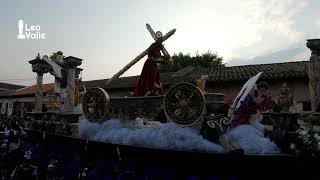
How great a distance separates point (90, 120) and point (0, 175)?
375 centimetres

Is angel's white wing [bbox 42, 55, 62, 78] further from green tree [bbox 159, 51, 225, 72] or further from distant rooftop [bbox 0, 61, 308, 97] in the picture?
green tree [bbox 159, 51, 225, 72]

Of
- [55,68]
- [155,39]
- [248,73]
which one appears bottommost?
[55,68]

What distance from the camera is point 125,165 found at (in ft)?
Answer: 27.2

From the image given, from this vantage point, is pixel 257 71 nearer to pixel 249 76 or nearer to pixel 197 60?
pixel 249 76

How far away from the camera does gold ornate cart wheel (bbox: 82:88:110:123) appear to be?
9.58 meters

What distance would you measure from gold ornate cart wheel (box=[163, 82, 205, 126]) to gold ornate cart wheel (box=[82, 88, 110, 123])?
2.38 meters

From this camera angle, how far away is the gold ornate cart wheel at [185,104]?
24.0 ft

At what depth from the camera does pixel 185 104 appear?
751 cm

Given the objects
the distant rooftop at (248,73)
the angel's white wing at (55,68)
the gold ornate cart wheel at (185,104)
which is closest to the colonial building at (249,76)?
the distant rooftop at (248,73)

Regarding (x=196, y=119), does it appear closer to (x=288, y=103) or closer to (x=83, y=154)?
(x=288, y=103)

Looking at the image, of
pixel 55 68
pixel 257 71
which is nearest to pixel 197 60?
pixel 257 71

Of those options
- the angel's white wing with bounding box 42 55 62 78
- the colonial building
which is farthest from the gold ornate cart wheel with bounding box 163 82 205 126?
the angel's white wing with bounding box 42 55 62 78

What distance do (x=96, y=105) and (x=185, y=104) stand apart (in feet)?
10.9

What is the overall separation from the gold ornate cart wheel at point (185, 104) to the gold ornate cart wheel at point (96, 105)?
238 centimetres
